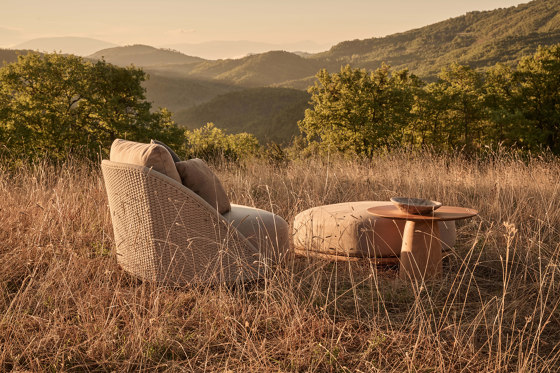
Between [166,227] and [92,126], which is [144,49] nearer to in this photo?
[92,126]

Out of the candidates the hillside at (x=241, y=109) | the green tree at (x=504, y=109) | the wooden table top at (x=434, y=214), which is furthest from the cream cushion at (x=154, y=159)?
the hillside at (x=241, y=109)

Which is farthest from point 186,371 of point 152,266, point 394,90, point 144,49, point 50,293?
point 144,49

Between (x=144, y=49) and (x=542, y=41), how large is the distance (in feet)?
575

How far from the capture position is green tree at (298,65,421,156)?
61.5 ft

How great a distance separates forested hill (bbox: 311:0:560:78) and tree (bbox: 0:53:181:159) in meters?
47.9

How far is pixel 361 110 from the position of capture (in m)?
18.8

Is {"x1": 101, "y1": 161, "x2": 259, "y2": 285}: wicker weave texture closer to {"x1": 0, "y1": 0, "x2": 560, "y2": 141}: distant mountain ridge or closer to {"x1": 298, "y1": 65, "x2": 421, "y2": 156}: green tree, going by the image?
{"x1": 298, "y1": 65, "x2": 421, "y2": 156}: green tree

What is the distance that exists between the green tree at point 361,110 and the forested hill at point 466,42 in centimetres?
4139

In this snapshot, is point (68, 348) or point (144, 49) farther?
point (144, 49)

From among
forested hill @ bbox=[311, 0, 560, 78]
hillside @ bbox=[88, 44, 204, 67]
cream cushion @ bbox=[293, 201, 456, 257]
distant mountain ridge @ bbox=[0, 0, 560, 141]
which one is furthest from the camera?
hillside @ bbox=[88, 44, 204, 67]

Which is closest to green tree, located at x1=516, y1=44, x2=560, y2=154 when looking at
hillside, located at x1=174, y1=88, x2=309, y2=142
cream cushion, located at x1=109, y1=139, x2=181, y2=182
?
cream cushion, located at x1=109, y1=139, x2=181, y2=182

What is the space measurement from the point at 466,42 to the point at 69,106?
94.4 meters

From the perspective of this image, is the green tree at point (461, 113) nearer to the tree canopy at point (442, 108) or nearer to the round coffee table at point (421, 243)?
the tree canopy at point (442, 108)

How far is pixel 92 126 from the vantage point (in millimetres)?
17156
